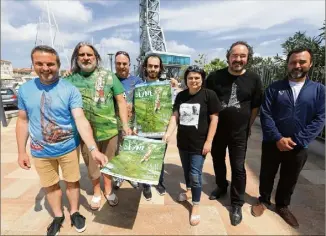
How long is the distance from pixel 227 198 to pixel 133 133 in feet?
5.21

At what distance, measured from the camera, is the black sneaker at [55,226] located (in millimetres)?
2326

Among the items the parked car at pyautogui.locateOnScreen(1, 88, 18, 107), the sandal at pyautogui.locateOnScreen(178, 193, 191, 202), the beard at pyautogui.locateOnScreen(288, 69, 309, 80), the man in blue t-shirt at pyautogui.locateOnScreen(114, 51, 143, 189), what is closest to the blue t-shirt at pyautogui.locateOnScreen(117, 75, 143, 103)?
the man in blue t-shirt at pyautogui.locateOnScreen(114, 51, 143, 189)

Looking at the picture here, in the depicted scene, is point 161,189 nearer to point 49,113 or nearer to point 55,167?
point 55,167

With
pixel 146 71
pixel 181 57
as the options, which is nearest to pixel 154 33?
pixel 181 57

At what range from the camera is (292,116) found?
230cm

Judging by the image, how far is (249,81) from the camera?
2400mm

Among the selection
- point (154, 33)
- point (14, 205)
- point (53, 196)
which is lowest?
point (14, 205)

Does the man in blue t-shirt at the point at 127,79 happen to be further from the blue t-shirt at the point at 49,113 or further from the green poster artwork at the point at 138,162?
the blue t-shirt at the point at 49,113

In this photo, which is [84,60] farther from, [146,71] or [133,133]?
[133,133]

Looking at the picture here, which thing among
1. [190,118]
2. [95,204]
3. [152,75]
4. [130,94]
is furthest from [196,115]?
[95,204]

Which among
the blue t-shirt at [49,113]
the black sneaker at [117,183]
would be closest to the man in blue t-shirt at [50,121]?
the blue t-shirt at [49,113]

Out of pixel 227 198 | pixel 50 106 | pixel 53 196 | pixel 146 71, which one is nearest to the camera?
pixel 50 106

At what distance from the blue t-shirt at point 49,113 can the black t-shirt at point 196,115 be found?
3.68 ft

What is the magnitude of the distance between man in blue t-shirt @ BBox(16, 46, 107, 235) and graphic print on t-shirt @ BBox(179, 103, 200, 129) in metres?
0.97
